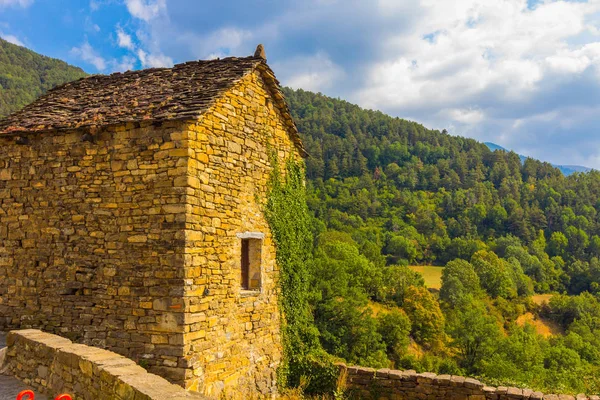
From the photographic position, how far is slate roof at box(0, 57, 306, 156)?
773cm

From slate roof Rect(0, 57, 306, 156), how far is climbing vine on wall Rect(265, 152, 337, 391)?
1343 mm


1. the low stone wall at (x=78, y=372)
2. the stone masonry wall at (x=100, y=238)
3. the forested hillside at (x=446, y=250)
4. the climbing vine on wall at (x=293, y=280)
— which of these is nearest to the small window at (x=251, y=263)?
the climbing vine on wall at (x=293, y=280)

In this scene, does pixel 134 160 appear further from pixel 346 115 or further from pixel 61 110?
pixel 346 115

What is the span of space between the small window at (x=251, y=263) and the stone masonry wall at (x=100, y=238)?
2.03m

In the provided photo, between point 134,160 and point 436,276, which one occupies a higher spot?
point 134,160

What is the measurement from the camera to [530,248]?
78.9 m

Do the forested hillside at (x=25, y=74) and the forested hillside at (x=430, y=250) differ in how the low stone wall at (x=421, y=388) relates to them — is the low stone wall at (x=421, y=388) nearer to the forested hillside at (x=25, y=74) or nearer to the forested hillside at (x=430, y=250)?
the forested hillside at (x=430, y=250)

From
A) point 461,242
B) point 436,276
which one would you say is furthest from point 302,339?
point 461,242

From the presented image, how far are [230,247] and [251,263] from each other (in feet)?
3.31

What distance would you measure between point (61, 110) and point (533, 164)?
117 m

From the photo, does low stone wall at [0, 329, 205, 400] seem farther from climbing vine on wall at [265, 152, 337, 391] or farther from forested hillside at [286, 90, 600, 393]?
forested hillside at [286, 90, 600, 393]

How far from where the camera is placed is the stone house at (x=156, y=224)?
722 cm

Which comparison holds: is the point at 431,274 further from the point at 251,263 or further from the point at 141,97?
the point at 141,97

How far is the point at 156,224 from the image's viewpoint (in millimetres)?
7328
